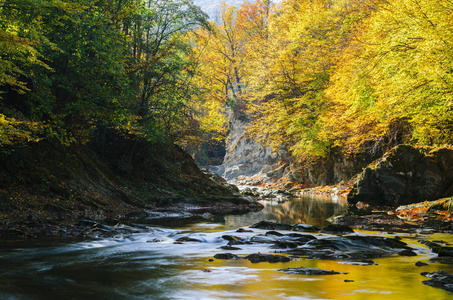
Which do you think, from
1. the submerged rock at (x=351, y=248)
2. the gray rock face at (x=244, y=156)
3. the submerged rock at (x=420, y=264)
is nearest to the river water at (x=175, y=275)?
the submerged rock at (x=420, y=264)

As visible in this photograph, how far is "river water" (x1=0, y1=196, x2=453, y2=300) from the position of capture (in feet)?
16.0

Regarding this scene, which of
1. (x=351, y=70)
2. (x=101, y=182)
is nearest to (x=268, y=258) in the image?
(x=101, y=182)

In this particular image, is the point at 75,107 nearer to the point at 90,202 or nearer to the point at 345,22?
the point at 90,202

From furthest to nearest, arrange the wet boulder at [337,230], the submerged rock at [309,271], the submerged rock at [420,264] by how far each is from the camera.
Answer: the wet boulder at [337,230] < the submerged rock at [420,264] < the submerged rock at [309,271]

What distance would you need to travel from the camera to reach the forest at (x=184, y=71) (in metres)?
11.4

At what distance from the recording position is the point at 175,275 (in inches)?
240

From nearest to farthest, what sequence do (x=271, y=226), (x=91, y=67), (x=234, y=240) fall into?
(x=234, y=240) → (x=271, y=226) → (x=91, y=67)

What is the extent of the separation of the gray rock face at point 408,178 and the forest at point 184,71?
1201 millimetres

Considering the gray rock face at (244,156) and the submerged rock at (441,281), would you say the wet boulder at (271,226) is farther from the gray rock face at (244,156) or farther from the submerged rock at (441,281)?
the gray rock face at (244,156)

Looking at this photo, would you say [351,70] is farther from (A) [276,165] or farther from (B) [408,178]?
(A) [276,165]

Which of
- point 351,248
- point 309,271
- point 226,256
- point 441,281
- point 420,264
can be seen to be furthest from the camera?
point 351,248

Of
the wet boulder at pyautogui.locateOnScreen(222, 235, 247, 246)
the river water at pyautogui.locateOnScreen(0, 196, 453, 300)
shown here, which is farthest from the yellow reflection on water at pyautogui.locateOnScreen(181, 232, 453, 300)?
the wet boulder at pyautogui.locateOnScreen(222, 235, 247, 246)

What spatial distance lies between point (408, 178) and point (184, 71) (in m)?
12.6

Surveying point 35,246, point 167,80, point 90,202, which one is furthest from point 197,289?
point 167,80
